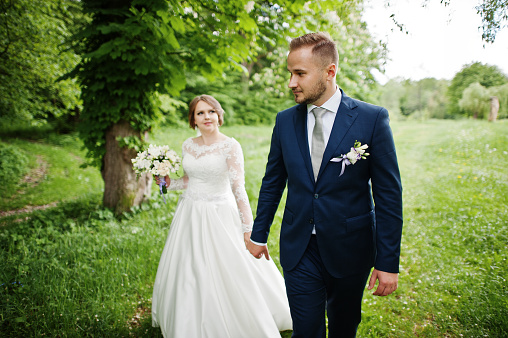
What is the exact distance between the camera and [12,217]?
6.78 metres

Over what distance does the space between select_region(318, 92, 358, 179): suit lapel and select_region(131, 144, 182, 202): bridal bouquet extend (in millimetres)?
2076

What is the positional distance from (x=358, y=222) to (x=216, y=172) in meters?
1.76

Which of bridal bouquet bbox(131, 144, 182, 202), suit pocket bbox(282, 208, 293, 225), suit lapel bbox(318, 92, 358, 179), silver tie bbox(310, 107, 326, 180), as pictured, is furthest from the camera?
bridal bouquet bbox(131, 144, 182, 202)

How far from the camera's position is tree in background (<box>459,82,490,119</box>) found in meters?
4.55

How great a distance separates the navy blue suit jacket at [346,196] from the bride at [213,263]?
83 centimetres

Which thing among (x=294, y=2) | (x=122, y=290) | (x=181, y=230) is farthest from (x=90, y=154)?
(x=294, y=2)

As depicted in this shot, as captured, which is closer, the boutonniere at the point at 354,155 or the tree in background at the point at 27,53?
the boutonniere at the point at 354,155

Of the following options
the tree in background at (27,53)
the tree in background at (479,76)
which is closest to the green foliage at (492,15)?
the tree in background at (479,76)

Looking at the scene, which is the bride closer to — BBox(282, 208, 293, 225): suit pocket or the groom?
BBox(282, 208, 293, 225): suit pocket

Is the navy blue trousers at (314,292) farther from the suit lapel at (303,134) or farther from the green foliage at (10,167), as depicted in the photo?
the green foliage at (10,167)

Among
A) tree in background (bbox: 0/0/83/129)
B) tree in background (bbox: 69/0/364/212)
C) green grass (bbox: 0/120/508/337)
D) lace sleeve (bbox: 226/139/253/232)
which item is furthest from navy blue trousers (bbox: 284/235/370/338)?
tree in background (bbox: 0/0/83/129)

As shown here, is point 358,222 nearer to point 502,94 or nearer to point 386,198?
point 386,198

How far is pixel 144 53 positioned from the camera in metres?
4.80

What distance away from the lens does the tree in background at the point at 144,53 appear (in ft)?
14.5
